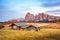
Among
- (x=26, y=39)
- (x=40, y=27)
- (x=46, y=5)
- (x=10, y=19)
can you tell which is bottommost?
(x=26, y=39)

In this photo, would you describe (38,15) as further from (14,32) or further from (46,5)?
(14,32)

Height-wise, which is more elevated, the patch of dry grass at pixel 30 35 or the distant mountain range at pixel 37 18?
the distant mountain range at pixel 37 18

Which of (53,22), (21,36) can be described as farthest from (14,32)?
(53,22)

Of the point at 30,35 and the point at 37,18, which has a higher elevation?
the point at 37,18

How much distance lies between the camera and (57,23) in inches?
118

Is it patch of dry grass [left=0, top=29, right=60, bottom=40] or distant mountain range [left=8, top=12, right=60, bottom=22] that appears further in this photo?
distant mountain range [left=8, top=12, right=60, bottom=22]

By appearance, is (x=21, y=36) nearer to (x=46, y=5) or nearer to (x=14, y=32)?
(x=14, y=32)

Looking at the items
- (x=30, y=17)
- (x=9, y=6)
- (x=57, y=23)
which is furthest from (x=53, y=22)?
(x=9, y=6)

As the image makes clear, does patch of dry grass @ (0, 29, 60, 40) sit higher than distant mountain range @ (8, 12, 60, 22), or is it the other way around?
distant mountain range @ (8, 12, 60, 22)

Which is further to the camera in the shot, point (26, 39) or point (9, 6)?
point (9, 6)

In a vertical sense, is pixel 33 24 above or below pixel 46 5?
below

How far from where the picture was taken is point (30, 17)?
120 inches

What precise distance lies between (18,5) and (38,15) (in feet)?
1.61

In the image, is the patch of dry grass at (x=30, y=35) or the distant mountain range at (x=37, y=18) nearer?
the patch of dry grass at (x=30, y=35)
